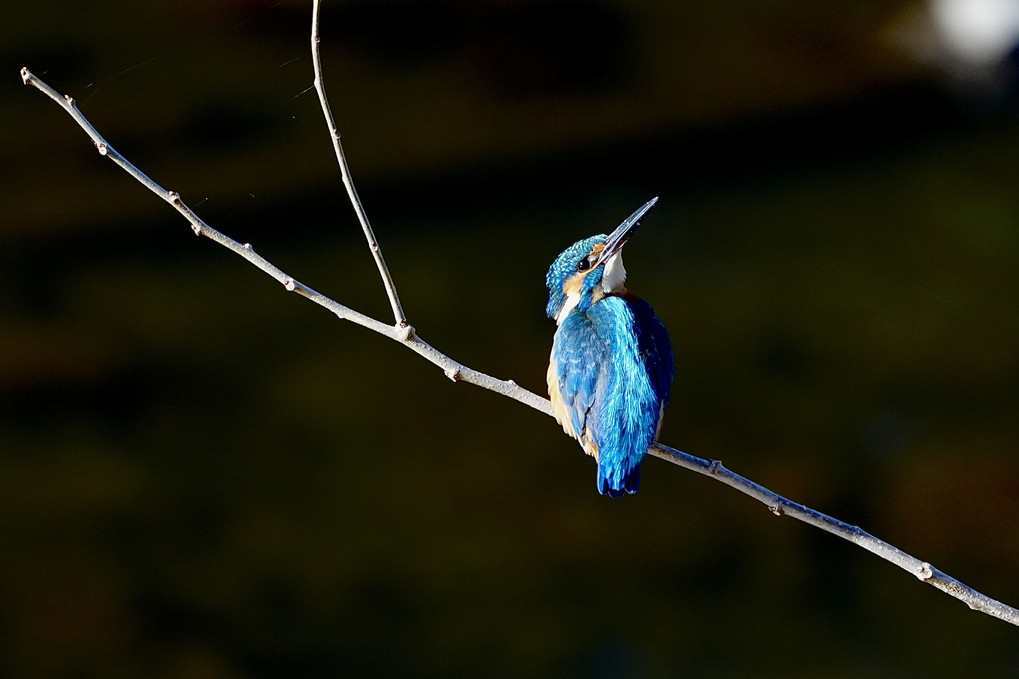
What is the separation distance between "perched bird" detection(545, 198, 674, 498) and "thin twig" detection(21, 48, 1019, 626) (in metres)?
0.19

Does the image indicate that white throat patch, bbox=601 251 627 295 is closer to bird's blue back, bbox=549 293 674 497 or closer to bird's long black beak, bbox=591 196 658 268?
bird's long black beak, bbox=591 196 658 268

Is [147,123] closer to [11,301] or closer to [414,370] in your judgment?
[11,301]

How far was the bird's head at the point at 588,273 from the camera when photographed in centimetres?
252

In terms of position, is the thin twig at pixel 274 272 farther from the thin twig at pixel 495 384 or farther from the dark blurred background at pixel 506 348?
the dark blurred background at pixel 506 348

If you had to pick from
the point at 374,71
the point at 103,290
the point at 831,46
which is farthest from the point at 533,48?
the point at 103,290

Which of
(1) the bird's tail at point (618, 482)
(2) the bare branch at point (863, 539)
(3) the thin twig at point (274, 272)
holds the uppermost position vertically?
(1) the bird's tail at point (618, 482)

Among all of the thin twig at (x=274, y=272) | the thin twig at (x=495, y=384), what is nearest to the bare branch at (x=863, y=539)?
the thin twig at (x=495, y=384)

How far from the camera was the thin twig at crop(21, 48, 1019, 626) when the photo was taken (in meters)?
1.59

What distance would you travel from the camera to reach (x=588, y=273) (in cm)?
257

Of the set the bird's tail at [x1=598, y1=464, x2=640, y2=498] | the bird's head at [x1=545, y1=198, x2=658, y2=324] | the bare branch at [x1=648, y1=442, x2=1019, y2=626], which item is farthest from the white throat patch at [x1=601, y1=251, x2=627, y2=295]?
the bare branch at [x1=648, y1=442, x2=1019, y2=626]

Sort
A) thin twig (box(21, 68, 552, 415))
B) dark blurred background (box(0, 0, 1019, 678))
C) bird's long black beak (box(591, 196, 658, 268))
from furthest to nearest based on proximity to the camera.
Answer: dark blurred background (box(0, 0, 1019, 678))
bird's long black beak (box(591, 196, 658, 268))
thin twig (box(21, 68, 552, 415))

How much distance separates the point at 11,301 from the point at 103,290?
0.26 m

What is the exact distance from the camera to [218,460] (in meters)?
3.51

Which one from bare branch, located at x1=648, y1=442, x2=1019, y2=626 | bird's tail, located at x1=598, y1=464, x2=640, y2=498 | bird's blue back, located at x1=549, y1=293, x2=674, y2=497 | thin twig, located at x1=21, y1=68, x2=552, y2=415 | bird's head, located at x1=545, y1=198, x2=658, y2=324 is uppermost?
bird's head, located at x1=545, y1=198, x2=658, y2=324
